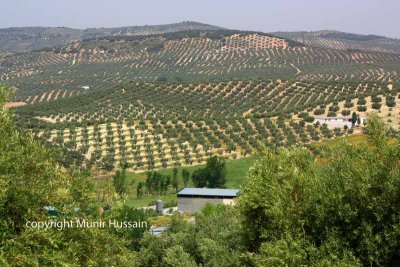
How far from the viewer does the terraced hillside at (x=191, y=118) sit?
6831 cm

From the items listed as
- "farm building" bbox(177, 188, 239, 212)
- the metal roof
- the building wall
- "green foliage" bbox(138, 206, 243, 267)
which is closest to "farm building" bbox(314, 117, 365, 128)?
the metal roof

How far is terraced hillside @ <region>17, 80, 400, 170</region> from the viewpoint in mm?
68312

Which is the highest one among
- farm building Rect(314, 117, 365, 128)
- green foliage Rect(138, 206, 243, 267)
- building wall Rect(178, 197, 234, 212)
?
farm building Rect(314, 117, 365, 128)

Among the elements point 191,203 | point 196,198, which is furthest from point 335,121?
point 191,203

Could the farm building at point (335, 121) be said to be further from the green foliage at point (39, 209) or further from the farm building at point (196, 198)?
the green foliage at point (39, 209)

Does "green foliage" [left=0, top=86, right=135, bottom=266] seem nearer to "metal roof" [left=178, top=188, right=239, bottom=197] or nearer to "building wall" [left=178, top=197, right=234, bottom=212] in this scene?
"metal roof" [left=178, top=188, right=239, bottom=197]

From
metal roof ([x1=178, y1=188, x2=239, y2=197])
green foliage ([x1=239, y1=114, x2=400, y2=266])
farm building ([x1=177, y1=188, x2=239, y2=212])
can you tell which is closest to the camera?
green foliage ([x1=239, y1=114, x2=400, y2=266])

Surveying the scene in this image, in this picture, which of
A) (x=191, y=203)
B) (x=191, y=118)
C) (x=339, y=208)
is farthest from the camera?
(x=191, y=118)

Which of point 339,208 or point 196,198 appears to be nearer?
point 339,208

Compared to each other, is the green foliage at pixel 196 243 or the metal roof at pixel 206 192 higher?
the green foliage at pixel 196 243

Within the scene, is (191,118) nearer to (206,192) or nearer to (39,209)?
(206,192)

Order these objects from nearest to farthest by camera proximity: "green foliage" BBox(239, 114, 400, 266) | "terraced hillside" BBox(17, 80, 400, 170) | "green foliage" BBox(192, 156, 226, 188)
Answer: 1. "green foliage" BBox(239, 114, 400, 266)
2. "green foliage" BBox(192, 156, 226, 188)
3. "terraced hillside" BBox(17, 80, 400, 170)

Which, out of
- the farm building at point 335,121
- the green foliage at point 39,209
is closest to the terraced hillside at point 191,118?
the farm building at point 335,121

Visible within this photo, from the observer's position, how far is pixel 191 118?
81562 mm
